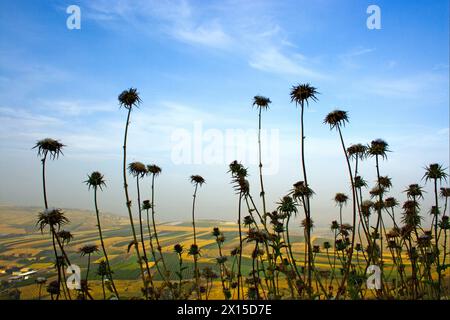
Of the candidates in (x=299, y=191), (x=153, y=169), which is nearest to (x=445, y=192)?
(x=299, y=191)

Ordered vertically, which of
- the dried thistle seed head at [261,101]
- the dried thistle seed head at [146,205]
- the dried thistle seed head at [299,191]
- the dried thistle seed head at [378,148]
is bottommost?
the dried thistle seed head at [146,205]

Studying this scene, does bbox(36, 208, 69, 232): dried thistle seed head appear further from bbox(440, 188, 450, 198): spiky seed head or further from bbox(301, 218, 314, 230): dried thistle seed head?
bbox(440, 188, 450, 198): spiky seed head

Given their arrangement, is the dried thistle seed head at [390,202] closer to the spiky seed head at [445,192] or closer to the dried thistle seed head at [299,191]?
the spiky seed head at [445,192]

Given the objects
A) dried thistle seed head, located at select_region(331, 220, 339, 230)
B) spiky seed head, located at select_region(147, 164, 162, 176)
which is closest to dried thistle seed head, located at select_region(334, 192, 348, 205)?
dried thistle seed head, located at select_region(331, 220, 339, 230)

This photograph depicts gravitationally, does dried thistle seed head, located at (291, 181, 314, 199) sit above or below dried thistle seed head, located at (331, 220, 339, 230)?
above

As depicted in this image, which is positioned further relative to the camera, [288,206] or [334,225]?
[334,225]

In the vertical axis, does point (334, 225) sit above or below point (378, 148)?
below

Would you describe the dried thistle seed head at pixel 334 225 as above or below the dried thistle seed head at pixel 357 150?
below

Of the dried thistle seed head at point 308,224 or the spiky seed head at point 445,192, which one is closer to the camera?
the dried thistle seed head at point 308,224

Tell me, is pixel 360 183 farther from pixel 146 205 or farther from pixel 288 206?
pixel 146 205

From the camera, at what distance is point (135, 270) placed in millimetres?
43031

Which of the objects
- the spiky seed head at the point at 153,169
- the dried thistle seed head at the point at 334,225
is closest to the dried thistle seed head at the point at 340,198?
the dried thistle seed head at the point at 334,225
